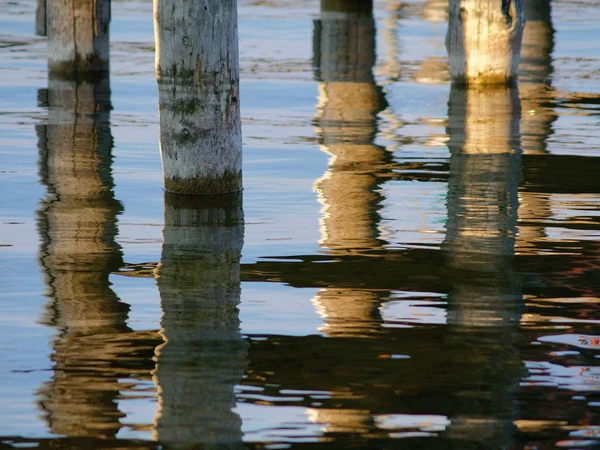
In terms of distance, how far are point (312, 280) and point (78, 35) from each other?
22.7 feet

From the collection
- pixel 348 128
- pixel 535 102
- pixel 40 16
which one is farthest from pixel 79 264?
pixel 40 16

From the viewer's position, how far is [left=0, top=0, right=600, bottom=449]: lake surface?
3791 mm

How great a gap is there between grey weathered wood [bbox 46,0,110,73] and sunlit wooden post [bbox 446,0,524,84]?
3.38 meters

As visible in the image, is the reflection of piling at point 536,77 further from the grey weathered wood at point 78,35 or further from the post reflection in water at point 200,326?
the grey weathered wood at point 78,35

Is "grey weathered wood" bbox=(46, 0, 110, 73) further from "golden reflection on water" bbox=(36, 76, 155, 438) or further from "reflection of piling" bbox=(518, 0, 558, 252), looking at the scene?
"reflection of piling" bbox=(518, 0, 558, 252)

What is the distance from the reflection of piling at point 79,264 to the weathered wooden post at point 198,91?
499 millimetres

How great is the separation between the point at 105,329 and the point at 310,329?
797 millimetres

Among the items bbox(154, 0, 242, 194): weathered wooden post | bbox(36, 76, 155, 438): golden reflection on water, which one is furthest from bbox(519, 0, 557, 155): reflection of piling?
bbox(36, 76, 155, 438): golden reflection on water

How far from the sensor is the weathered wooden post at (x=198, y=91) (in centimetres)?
650

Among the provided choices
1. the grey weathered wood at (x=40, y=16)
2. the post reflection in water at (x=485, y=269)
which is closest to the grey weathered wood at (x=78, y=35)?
the grey weathered wood at (x=40, y=16)

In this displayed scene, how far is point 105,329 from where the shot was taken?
4605 mm

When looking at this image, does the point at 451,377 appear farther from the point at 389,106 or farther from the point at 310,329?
the point at 389,106

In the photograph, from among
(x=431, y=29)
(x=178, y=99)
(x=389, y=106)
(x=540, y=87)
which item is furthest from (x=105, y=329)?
(x=431, y=29)

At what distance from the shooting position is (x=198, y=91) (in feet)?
21.7
